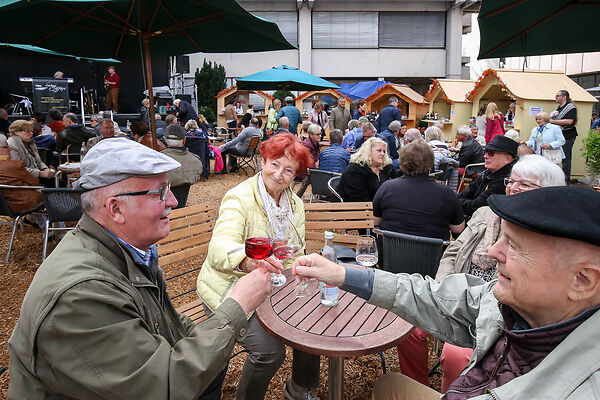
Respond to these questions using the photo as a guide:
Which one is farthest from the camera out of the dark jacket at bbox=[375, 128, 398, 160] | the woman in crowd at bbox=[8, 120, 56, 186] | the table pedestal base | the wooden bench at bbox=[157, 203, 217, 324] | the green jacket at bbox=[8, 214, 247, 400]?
the dark jacket at bbox=[375, 128, 398, 160]

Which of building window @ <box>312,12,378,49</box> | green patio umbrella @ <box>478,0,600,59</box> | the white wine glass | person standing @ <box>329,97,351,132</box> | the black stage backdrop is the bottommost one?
the white wine glass

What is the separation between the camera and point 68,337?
124 centimetres

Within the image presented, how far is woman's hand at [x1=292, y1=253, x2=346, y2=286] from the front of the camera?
1783 millimetres

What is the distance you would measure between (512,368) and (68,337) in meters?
1.38

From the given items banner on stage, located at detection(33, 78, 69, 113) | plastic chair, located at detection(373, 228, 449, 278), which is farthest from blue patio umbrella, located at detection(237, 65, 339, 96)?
plastic chair, located at detection(373, 228, 449, 278)

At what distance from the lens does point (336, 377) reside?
234 centimetres

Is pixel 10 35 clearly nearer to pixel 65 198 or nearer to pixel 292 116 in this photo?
pixel 65 198

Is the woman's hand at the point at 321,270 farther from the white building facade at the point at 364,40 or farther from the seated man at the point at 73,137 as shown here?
the white building facade at the point at 364,40

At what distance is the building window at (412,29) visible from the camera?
87.0 feet

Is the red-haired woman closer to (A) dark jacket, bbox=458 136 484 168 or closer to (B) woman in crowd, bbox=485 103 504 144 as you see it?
(A) dark jacket, bbox=458 136 484 168

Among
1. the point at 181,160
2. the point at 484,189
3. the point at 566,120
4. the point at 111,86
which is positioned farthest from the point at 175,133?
the point at 111,86

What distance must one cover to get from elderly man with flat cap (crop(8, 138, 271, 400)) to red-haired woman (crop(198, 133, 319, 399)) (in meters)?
0.70

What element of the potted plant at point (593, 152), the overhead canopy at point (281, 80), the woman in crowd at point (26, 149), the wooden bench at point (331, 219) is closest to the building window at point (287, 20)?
the overhead canopy at point (281, 80)

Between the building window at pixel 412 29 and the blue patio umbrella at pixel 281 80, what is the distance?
16.0 meters
